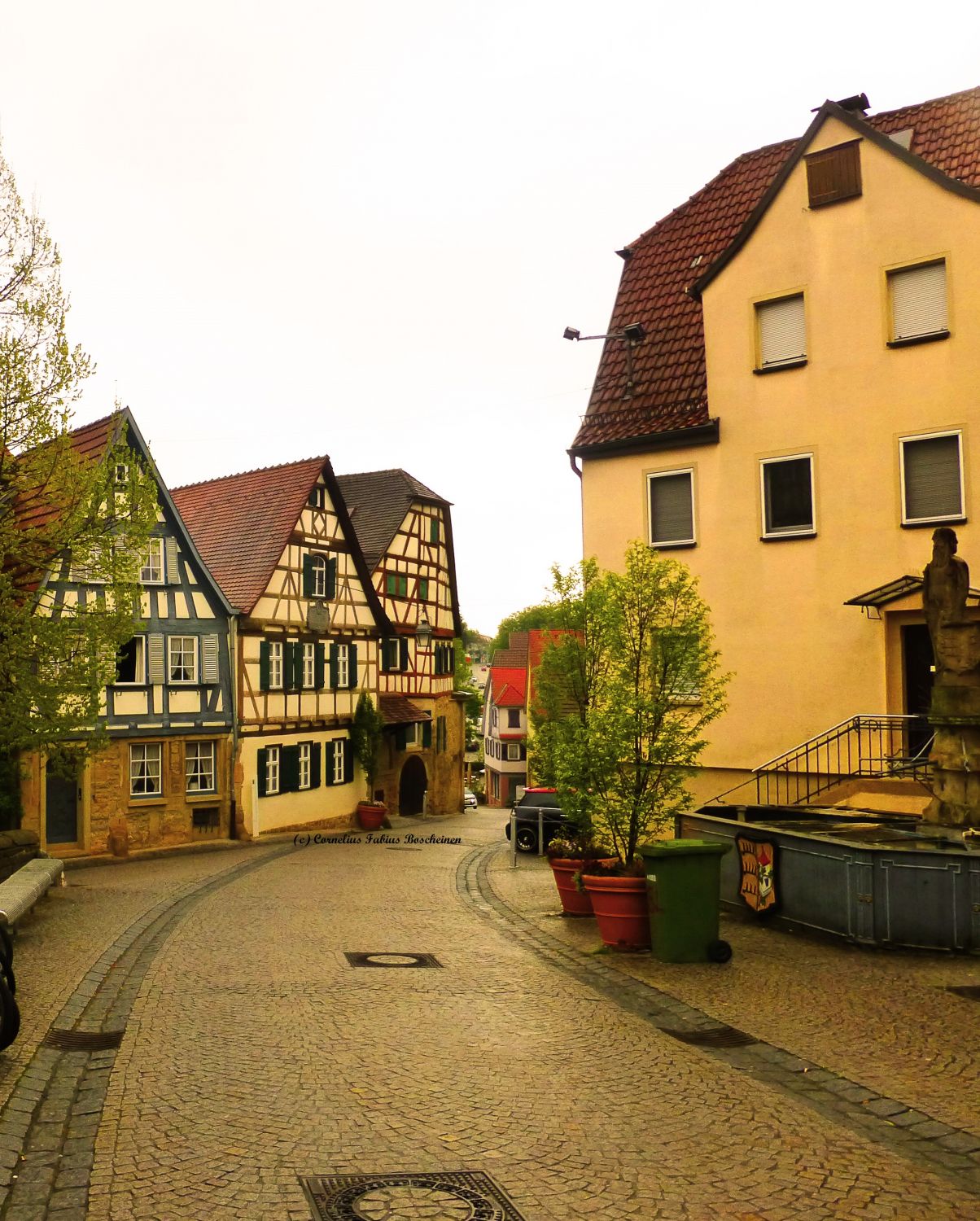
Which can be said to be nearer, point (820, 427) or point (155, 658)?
point (820, 427)

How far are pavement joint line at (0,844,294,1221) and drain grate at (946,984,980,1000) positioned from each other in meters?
6.89

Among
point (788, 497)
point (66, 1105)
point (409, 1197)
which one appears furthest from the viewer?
point (788, 497)

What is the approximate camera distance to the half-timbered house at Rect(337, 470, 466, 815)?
41.9 m

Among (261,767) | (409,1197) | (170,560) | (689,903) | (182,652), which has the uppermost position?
(170,560)

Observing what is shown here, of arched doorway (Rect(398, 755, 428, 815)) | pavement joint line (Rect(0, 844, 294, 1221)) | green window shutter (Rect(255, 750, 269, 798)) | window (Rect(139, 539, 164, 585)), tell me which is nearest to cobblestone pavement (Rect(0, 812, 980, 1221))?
pavement joint line (Rect(0, 844, 294, 1221))

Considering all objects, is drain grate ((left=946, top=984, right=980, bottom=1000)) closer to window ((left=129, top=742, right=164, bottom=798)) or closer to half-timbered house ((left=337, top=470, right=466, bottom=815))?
window ((left=129, top=742, right=164, bottom=798))

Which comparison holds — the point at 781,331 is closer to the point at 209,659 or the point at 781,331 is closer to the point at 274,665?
the point at 209,659

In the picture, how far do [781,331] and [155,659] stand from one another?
17411 millimetres

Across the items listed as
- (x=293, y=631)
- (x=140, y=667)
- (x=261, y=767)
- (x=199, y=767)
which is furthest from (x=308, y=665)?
(x=140, y=667)

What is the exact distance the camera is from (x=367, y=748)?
37.2 m

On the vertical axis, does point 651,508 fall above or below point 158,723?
above

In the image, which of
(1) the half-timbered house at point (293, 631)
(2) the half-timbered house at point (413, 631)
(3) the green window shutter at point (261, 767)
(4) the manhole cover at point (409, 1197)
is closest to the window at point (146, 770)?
(1) the half-timbered house at point (293, 631)

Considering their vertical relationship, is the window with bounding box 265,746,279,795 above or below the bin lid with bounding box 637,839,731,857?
below

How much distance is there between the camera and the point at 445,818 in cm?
4450
